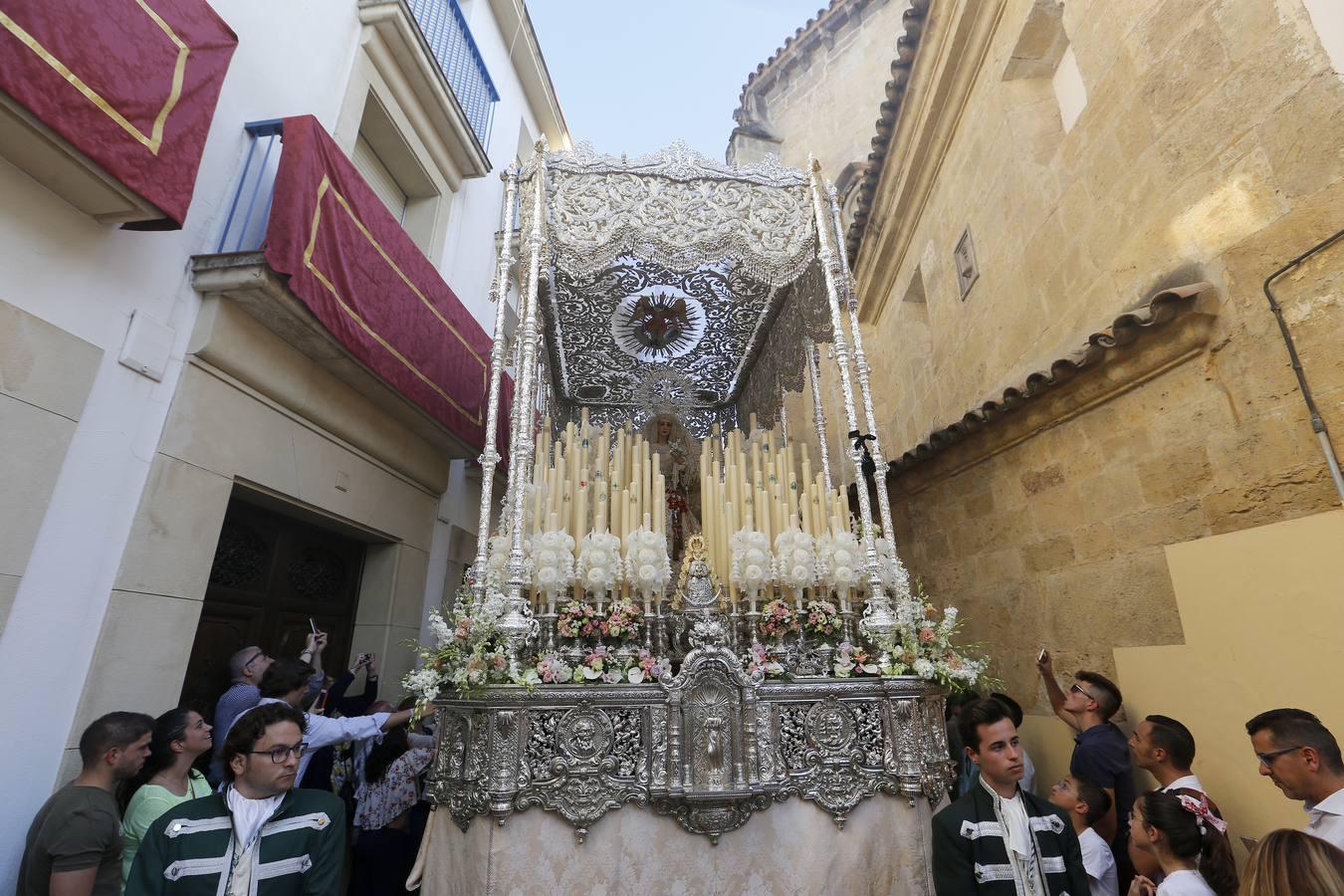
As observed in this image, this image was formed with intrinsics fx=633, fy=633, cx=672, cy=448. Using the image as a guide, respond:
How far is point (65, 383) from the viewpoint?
2.88 m

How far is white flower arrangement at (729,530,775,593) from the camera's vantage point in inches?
137

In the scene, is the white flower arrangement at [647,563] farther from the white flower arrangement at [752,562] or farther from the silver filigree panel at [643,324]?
the silver filigree panel at [643,324]

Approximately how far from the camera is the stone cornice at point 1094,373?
304 centimetres

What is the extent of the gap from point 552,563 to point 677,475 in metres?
2.31

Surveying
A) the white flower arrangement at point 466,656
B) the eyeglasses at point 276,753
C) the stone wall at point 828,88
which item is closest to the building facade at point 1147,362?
the white flower arrangement at point 466,656

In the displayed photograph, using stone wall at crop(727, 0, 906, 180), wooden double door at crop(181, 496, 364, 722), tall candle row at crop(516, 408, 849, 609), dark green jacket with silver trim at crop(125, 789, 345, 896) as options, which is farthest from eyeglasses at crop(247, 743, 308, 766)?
stone wall at crop(727, 0, 906, 180)

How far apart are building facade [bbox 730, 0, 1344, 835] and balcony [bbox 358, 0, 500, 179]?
4652mm

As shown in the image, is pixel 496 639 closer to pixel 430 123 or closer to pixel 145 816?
pixel 145 816

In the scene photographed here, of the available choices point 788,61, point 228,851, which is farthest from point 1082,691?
point 788,61

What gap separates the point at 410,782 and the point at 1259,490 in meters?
4.58

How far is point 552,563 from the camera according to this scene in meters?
3.33

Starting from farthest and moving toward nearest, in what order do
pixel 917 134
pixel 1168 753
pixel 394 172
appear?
pixel 917 134, pixel 394 172, pixel 1168 753

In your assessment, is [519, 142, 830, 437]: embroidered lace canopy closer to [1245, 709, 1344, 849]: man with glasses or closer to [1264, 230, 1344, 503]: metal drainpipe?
[1264, 230, 1344, 503]: metal drainpipe

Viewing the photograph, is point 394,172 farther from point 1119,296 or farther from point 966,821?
point 966,821
